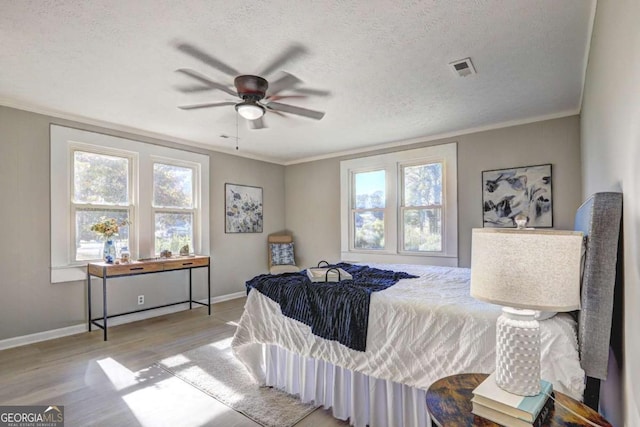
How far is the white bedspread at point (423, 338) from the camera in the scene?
1.48 m

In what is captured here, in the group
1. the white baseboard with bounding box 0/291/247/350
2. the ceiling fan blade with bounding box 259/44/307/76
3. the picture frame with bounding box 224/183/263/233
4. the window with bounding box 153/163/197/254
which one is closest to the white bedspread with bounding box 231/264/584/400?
the ceiling fan blade with bounding box 259/44/307/76

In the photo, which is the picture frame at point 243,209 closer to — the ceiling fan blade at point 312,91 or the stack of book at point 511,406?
the ceiling fan blade at point 312,91

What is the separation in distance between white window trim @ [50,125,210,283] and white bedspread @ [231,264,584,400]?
271 centimetres

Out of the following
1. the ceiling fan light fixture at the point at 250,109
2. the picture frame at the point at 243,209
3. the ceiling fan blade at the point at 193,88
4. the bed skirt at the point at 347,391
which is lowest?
the bed skirt at the point at 347,391

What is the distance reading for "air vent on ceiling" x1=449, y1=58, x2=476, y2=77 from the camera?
2615mm

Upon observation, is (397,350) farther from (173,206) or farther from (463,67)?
(173,206)

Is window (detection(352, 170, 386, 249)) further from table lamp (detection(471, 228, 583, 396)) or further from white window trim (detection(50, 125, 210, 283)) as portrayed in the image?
table lamp (detection(471, 228, 583, 396))

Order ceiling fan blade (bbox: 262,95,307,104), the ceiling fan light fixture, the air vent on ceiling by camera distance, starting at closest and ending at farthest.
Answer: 1. the air vent on ceiling
2. the ceiling fan light fixture
3. ceiling fan blade (bbox: 262,95,307,104)

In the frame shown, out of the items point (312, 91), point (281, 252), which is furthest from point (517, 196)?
point (281, 252)

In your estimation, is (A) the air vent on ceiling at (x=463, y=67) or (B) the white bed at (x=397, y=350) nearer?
(B) the white bed at (x=397, y=350)

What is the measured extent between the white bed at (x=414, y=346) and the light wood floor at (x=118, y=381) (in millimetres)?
283

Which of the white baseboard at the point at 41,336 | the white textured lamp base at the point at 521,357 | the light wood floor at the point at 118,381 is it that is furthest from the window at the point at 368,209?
the white textured lamp base at the point at 521,357

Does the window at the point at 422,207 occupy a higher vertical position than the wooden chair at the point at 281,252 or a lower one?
higher

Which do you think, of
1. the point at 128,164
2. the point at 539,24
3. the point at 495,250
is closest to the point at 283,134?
the point at 128,164
